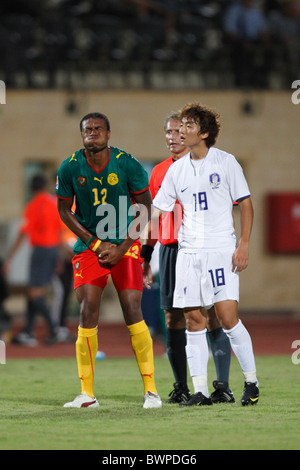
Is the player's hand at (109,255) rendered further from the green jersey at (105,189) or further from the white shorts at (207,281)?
the white shorts at (207,281)

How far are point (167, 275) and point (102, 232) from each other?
748mm

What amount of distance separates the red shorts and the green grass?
3.05ft

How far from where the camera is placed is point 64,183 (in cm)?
698

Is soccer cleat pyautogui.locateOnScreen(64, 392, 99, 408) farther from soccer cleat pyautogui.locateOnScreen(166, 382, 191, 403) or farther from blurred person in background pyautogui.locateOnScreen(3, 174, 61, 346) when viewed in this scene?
blurred person in background pyautogui.locateOnScreen(3, 174, 61, 346)

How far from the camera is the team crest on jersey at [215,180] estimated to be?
6.75 metres

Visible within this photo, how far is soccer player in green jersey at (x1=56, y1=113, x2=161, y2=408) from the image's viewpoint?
22.7 ft

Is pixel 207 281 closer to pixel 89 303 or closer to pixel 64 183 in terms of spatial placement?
pixel 89 303

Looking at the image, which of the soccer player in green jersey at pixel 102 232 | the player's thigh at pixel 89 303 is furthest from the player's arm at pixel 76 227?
the player's thigh at pixel 89 303

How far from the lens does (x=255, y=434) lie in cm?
573

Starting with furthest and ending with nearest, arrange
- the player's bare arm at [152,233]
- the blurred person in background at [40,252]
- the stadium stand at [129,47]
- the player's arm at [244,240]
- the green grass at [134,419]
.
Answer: the stadium stand at [129,47], the blurred person in background at [40,252], the player's bare arm at [152,233], the player's arm at [244,240], the green grass at [134,419]

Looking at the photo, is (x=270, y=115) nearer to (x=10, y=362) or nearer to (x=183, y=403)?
(x=10, y=362)

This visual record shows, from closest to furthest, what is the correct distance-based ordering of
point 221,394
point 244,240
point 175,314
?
1. point 244,240
2. point 221,394
3. point 175,314

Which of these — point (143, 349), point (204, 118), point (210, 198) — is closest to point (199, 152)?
point (204, 118)

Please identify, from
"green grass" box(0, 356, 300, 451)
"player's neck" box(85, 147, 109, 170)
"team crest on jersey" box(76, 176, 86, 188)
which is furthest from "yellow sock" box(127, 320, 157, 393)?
"player's neck" box(85, 147, 109, 170)
